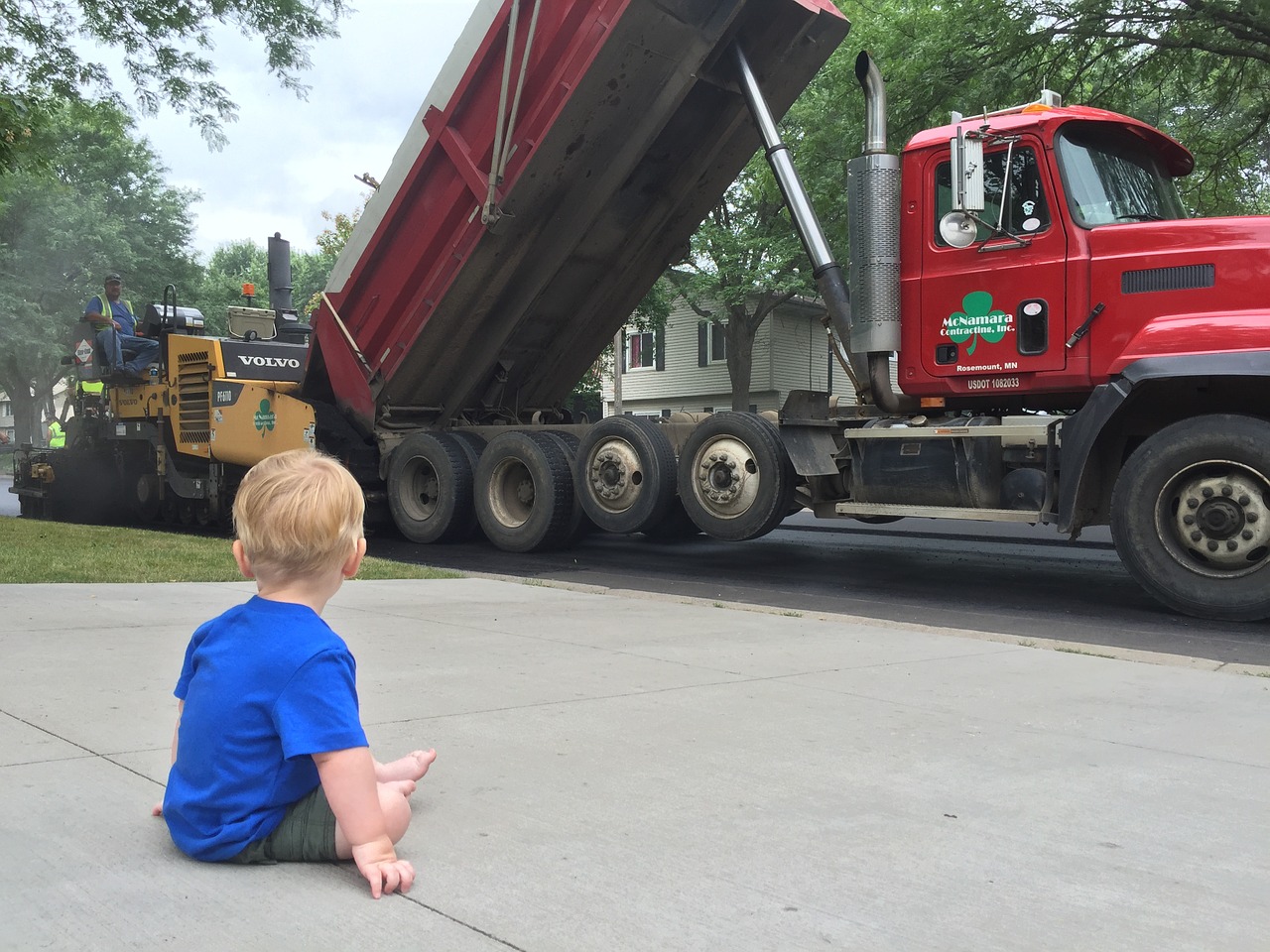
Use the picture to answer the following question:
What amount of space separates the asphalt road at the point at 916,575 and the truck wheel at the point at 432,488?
227mm

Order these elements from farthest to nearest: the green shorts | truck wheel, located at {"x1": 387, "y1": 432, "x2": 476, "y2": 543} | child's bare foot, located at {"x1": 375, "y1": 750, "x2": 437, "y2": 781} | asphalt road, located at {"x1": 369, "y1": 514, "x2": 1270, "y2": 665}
Answer: truck wheel, located at {"x1": 387, "y1": 432, "x2": 476, "y2": 543} → asphalt road, located at {"x1": 369, "y1": 514, "x2": 1270, "y2": 665} → child's bare foot, located at {"x1": 375, "y1": 750, "x2": 437, "y2": 781} → the green shorts

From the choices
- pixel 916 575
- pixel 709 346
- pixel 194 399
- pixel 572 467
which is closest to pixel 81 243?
pixel 709 346

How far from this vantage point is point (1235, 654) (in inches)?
241

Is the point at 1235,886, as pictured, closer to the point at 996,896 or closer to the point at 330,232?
the point at 996,896

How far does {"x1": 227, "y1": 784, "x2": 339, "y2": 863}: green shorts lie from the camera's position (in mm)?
2594

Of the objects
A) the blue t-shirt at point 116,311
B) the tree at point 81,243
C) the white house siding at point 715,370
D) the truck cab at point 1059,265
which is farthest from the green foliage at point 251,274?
the truck cab at point 1059,265

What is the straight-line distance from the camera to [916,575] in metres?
9.67

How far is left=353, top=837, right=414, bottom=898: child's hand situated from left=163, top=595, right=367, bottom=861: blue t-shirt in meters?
0.22

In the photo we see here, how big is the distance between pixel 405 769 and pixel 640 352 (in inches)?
1450

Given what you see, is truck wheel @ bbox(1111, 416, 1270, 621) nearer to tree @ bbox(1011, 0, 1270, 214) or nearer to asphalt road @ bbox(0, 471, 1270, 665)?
asphalt road @ bbox(0, 471, 1270, 665)

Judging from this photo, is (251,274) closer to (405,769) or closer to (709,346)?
(709,346)

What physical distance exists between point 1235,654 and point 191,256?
45605mm

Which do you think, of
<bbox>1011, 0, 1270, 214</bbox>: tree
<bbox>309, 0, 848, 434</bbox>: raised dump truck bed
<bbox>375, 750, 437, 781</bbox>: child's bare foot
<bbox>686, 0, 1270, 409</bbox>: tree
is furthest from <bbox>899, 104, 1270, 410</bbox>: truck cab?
<bbox>375, 750, 437, 781</bbox>: child's bare foot

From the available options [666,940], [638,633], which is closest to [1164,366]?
[638,633]
